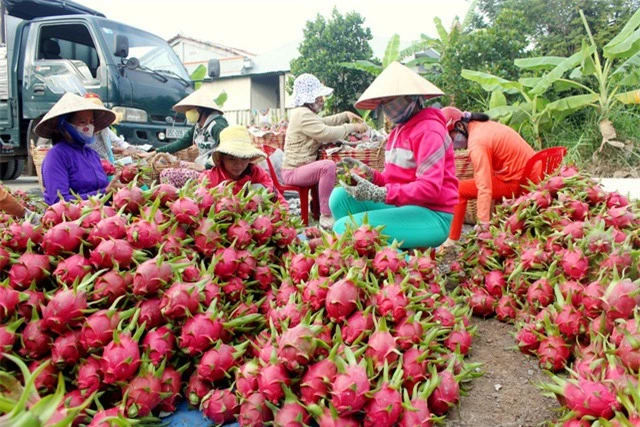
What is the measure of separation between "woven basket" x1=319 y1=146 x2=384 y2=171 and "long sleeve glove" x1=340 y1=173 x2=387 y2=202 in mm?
2414

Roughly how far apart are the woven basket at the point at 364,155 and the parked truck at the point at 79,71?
3686mm

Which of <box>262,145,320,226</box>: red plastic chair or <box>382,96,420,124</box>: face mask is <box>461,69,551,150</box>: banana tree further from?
<box>382,96,420,124</box>: face mask

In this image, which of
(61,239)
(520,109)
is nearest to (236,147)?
(61,239)

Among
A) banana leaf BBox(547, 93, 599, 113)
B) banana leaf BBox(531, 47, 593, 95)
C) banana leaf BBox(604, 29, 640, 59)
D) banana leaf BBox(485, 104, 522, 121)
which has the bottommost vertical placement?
banana leaf BBox(485, 104, 522, 121)

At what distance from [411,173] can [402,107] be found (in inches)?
14.8

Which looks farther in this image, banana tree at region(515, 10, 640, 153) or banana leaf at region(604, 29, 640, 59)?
banana tree at region(515, 10, 640, 153)

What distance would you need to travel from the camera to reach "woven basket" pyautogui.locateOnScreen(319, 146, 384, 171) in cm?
526

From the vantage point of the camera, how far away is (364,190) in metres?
2.79

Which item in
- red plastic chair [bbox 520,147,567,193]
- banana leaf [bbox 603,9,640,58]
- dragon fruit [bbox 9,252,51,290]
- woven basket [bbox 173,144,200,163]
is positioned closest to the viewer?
dragon fruit [bbox 9,252,51,290]

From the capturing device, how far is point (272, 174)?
532 cm

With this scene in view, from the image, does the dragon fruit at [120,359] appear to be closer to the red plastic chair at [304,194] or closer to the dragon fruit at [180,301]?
the dragon fruit at [180,301]

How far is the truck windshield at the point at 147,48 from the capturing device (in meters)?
7.82

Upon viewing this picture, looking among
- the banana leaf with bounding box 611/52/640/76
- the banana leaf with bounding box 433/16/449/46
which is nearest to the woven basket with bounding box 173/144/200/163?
the banana leaf with bounding box 611/52/640/76

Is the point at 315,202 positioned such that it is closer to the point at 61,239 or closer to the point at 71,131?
the point at 71,131
